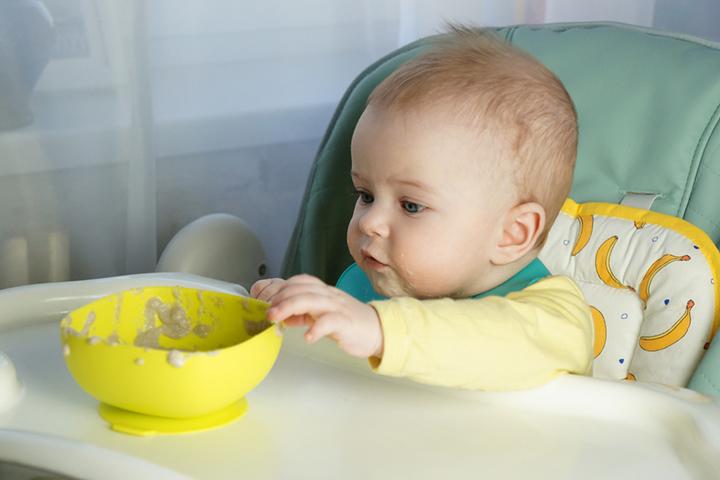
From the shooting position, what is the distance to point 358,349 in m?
0.78

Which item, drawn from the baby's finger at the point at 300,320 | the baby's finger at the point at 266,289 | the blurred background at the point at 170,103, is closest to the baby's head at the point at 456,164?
the baby's finger at the point at 266,289

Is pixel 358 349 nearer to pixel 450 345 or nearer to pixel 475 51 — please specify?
pixel 450 345

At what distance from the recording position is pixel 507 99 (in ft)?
3.23

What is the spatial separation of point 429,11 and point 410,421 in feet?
3.43

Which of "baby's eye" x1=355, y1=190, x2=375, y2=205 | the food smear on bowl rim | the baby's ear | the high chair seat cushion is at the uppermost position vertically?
"baby's eye" x1=355, y1=190, x2=375, y2=205

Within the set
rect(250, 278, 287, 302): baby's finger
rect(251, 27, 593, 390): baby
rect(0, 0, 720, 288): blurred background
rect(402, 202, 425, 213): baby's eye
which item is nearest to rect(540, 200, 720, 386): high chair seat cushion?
rect(251, 27, 593, 390): baby

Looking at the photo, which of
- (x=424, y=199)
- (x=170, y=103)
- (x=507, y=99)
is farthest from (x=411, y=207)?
(x=170, y=103)

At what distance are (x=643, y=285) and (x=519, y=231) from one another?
201 millimetres

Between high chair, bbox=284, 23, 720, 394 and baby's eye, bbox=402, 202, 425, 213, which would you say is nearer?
baby's eye, bbox=402, 202, 425, 213

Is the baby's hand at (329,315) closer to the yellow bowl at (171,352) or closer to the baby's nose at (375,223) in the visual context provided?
the yellow bowl at (171,352)

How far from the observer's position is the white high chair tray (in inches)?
30.0

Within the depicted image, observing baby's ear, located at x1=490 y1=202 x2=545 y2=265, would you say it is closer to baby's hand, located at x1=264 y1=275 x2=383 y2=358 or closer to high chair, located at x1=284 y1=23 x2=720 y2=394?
high chair, located at x1=284 y1=23 x2=720 y2=394

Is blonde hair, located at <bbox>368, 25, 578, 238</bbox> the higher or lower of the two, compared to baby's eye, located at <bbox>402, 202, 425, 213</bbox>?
higher

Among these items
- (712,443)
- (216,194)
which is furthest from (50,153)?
(712,443)
